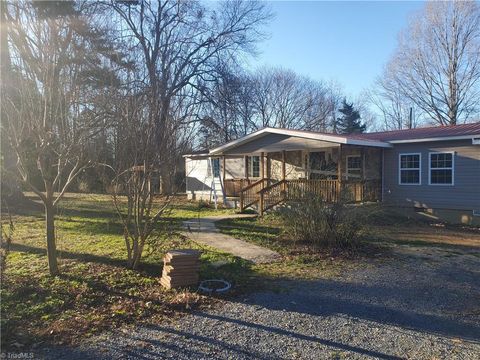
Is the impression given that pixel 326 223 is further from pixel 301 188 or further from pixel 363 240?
pixel 301 188

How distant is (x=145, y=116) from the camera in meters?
6.12

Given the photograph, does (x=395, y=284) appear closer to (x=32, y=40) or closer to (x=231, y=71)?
(x=32, y=40)

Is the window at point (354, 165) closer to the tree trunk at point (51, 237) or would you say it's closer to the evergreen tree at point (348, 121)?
the tree trunk at point (51, 237)

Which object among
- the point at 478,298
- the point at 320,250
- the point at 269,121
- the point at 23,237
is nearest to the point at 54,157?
the point at 23,237

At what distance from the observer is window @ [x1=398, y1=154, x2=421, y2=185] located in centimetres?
1552

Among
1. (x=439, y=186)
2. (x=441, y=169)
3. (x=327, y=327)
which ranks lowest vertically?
(x=327, y=327)

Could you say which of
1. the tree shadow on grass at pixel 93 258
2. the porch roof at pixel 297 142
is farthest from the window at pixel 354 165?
the tree shadow on grass at pixel 93 258

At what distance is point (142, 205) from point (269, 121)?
3717 cm

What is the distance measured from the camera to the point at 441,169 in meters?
14.9

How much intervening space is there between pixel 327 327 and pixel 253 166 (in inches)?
663

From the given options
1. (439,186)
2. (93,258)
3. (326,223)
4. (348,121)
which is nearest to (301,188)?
(439,186)

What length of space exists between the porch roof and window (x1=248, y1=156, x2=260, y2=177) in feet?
6.09

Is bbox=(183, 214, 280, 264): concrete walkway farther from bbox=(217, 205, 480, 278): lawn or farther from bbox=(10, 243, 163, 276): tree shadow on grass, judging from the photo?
bbox=(10, 243, 163, 276): tree shadow on grass

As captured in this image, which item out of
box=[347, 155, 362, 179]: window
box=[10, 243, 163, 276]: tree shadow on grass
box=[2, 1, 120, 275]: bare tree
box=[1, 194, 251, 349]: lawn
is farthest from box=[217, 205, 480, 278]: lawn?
box=[2, 1, 120, 275]: bare tree
